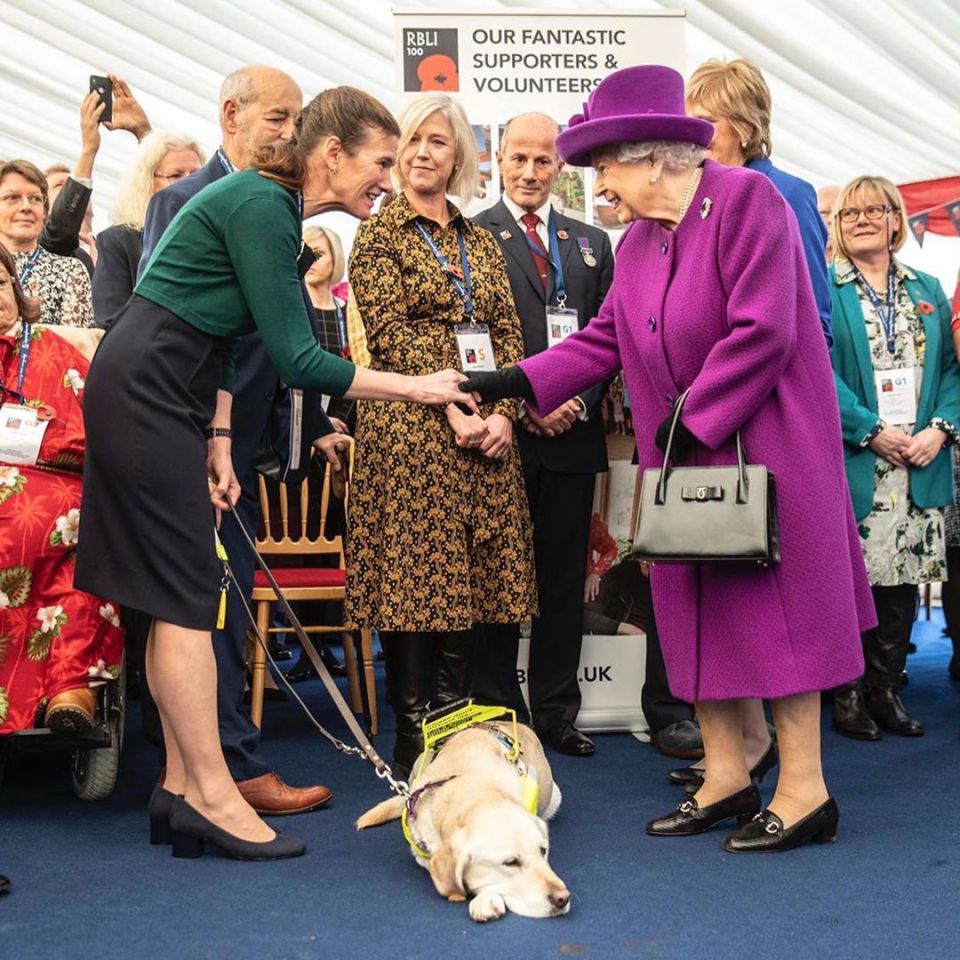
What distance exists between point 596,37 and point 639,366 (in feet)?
5.56

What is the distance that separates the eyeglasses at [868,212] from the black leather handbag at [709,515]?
1.61m

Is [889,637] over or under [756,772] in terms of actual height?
over

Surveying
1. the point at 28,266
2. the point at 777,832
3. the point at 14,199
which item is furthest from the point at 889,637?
the point at 14,199

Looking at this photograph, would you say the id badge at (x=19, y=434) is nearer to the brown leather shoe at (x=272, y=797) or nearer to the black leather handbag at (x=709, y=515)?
the brown leather shoe at (x=272, y=797)

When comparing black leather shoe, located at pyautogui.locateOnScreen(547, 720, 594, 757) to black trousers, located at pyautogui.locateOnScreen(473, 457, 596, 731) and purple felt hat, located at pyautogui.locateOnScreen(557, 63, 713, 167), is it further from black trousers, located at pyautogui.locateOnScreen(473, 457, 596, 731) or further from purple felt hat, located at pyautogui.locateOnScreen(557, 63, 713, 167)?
purple felt hat, located at pyautogui.locateOnScreen(557, 63, 713, 167)

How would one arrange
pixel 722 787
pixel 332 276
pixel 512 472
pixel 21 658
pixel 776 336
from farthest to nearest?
pixel 332 276
pixel 512 472
pixel 21 658
pixel 722 787
pixel 776 336

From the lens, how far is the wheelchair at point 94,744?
9.30 ft

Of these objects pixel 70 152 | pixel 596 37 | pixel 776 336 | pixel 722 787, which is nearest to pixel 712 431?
pixel 776 336

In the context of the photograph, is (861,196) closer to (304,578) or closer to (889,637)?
(889,637)

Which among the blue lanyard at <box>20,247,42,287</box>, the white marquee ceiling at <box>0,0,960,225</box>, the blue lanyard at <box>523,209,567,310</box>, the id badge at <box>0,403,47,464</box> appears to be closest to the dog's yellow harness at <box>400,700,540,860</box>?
the id badge at <box>0,403,47,464</box>

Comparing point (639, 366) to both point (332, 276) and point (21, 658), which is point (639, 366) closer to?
point (21, 658)

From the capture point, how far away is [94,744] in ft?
9.32

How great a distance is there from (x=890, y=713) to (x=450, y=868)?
200 centimetres

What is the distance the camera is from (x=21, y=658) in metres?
2.90
